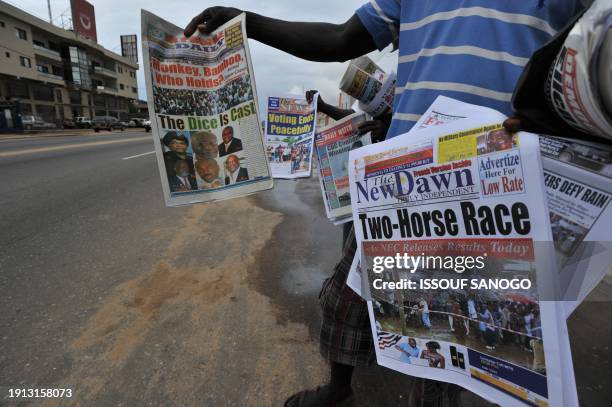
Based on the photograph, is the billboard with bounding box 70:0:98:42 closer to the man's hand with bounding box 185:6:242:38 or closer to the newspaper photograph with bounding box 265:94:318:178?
the newspaper photograph with bounding box 265:94:318:178

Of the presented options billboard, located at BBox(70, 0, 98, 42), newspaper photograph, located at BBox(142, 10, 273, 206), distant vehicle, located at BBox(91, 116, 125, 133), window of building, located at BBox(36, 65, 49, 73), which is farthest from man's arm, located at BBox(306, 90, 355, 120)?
billboard, located at BBox(70, 0, 98, 42)

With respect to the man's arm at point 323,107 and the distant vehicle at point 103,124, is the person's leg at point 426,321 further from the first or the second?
the distant vehicle at point 103,124

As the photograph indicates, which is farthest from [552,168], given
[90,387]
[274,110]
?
[90,387]

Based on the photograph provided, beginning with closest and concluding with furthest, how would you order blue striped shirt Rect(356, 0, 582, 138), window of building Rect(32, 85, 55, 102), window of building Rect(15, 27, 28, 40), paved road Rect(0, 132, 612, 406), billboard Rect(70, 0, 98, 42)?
blue striped shirt Rect(356, 0, 582, 138) → paved road Rect(0, 132, 612, 406) → window of building Rect(15, 27, 28, 40) → window of building Rect(32, 85, 55, 102) → billboard Rect(70, 0, 98, 42)

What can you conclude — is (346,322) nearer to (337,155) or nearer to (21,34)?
(337,155)

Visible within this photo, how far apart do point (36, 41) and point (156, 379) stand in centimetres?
3803

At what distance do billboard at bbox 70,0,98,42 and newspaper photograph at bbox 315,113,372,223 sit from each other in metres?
46.7

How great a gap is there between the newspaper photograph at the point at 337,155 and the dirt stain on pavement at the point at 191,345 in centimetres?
76

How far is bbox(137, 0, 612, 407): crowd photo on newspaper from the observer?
1.96 ft

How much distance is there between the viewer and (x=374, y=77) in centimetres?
146

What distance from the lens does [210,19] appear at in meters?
1.06

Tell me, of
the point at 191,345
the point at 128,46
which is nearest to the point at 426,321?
the point at 191,345

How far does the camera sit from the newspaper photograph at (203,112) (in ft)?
3.45

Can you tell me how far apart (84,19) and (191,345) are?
49.9 m
